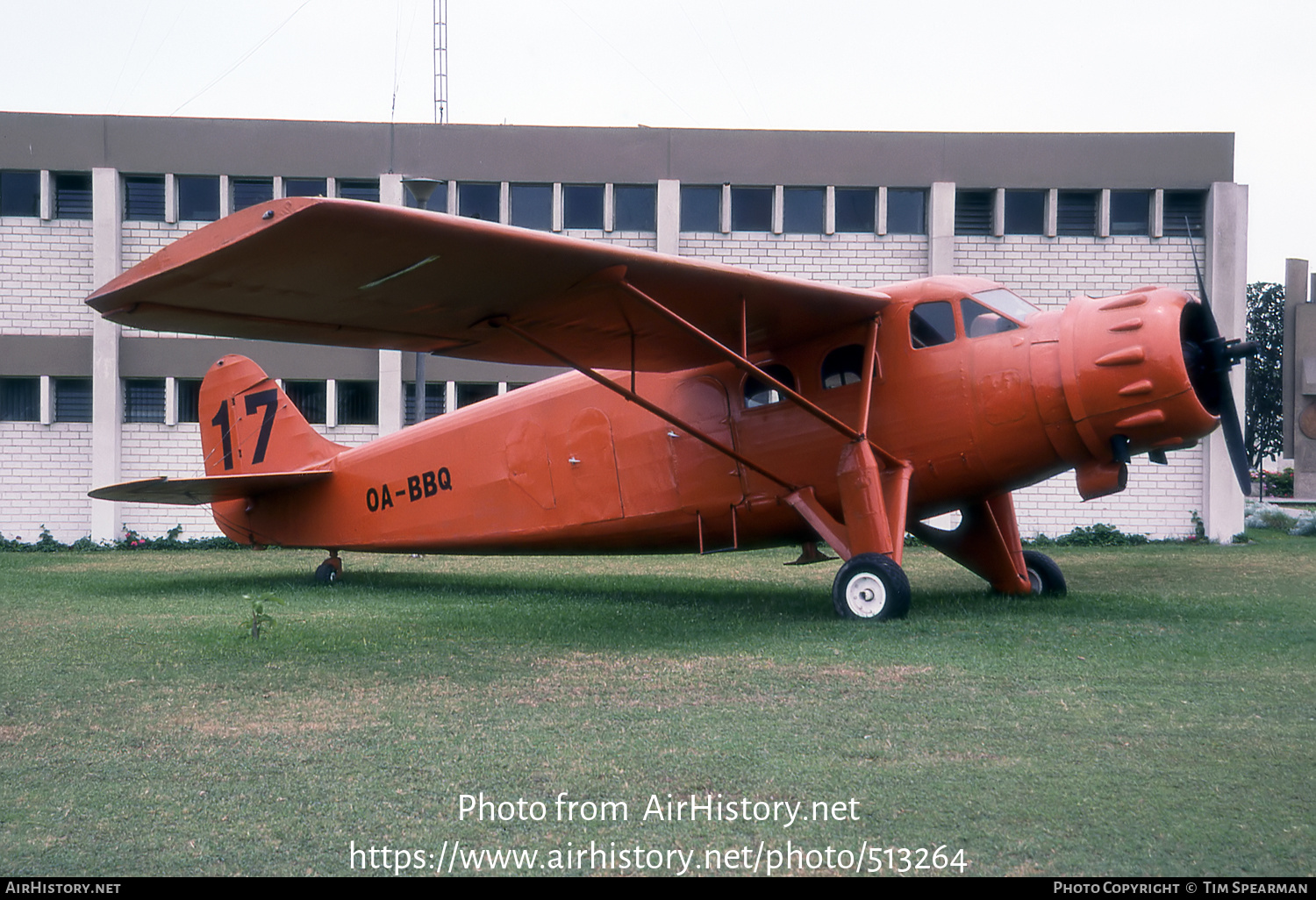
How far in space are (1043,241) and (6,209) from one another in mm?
21723

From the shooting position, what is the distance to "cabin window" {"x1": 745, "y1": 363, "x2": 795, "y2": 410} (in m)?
10.3

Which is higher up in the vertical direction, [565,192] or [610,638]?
[565,192]

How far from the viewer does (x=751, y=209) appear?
2222 centimetres

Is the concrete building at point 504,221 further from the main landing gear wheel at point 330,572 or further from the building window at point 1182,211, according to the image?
the main landing gear wheel at point 330,572

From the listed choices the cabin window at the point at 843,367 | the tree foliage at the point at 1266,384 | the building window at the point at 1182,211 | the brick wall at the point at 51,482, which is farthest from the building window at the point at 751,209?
the tree foliage at the point at 1266,384

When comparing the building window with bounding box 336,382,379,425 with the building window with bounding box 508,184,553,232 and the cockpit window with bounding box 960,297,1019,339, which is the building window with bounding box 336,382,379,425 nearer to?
the building window with bounding box 508,184,553,232

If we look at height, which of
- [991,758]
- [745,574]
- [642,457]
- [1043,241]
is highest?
[1043,241]

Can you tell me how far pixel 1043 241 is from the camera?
21891 mm

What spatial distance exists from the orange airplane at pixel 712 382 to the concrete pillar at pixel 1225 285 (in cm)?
1227

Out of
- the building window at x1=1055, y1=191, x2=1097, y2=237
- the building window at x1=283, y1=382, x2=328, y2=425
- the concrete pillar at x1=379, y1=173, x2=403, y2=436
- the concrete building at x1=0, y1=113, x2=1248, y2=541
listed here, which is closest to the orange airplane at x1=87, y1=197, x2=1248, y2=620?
the concrete pillar at x1=379, y1=173, x2=403, y2=436

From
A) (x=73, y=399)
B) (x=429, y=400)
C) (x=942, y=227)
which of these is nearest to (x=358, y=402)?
(x=429, y=400)

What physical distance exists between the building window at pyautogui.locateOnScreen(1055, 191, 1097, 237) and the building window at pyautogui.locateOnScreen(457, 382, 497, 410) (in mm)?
12573
